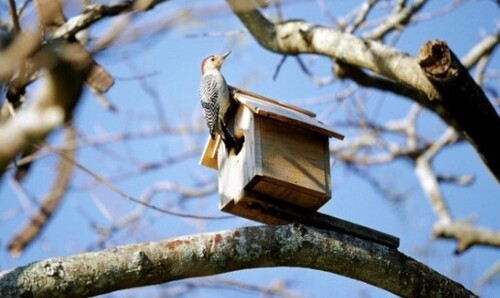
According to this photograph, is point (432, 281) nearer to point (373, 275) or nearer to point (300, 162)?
point (373, 275)

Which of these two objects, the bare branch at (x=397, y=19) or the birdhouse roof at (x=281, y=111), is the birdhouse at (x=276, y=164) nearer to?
the birdhouse roof at (x=281, y=111)

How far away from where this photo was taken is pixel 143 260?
10.1 feet

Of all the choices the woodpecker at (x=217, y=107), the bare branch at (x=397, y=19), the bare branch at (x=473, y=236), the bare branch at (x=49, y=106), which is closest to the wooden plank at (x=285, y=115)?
the woodpecker at (x=217, y=107)

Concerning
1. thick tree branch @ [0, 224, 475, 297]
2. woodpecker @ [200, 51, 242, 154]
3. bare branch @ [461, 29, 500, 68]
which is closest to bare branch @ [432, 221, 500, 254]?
bare branch @ [461, 29, 500, 68]

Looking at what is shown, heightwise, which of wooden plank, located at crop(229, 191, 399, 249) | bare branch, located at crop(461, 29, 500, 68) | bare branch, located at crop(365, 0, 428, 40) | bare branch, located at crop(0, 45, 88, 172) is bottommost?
bare branch, located at crop(461, 29, 500, 68)

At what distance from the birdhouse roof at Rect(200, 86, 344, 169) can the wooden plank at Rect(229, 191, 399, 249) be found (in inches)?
16.7

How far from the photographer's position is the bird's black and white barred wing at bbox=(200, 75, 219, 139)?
451cm

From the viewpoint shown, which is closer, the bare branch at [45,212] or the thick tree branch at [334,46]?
the thick tree branch at [334,46]

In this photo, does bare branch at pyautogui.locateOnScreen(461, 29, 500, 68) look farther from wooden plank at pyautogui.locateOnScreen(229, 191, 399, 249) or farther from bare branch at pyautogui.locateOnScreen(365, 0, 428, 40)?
wooden plank at pyautogui.locateOnScreen(229, 191, 399, 249)

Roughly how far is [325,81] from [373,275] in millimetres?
3043

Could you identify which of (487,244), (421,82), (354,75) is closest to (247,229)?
(421,82)

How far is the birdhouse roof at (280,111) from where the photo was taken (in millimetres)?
3986

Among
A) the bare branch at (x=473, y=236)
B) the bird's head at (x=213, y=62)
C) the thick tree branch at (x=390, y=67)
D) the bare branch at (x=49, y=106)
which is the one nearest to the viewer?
the bare branch at (x=49, y=106)

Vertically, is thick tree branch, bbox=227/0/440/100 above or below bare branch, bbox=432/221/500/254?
above
